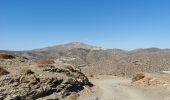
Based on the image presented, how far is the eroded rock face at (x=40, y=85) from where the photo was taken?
3228 cm

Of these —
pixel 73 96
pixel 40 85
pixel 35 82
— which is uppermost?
pixel 35 82

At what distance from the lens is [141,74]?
54750 millimetres

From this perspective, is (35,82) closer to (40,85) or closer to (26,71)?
(40,85)

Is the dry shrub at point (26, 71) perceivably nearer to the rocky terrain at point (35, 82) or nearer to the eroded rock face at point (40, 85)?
the rocky terrain at point (35, 82)

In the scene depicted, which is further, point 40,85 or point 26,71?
point 26,71

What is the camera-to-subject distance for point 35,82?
35062mm

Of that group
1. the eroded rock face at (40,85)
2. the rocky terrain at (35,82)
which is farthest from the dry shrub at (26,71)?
the eroded rock face at (40,85)

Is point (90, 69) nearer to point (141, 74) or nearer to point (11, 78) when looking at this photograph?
point (141, 74)

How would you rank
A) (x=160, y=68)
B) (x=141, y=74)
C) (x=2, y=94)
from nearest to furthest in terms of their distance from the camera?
(x=2, y=94) → (x=141, y=74) → (x=160, y=68)

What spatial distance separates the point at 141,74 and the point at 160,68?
33.3 meters

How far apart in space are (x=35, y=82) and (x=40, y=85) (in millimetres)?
635

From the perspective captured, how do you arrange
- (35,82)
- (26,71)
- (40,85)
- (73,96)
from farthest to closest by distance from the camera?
(73,96) → (26,71) → (40,85) → (35,82)

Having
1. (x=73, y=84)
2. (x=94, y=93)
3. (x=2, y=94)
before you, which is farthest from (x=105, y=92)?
(x=2, y=94)

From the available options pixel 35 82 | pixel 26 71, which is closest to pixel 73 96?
pixel 35 82
